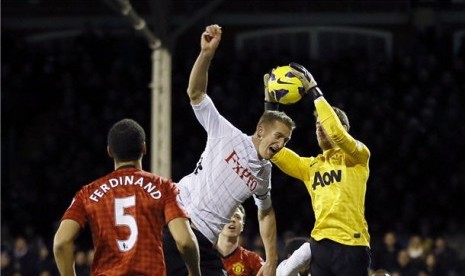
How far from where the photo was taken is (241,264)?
31.1 ft

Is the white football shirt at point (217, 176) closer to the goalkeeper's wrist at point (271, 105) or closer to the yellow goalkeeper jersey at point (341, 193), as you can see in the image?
the yellow goalkeeper jersey at point (341, 193)

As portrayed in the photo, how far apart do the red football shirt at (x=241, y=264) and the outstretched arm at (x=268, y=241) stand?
0.81 metres

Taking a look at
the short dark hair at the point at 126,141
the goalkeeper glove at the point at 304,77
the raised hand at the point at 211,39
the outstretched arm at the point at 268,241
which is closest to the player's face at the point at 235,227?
the outstretched arm at the point at 268,241

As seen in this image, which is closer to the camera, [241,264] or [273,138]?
[273,138]

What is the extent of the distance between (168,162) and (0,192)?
472cm

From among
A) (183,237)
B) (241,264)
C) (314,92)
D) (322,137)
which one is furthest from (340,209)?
(183,237)

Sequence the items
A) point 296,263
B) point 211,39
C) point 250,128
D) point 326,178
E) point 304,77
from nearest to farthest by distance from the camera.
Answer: point 211,39 < point 326,178 < point 304,77 < point 296,263 < point 250,128

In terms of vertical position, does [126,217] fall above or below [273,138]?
below

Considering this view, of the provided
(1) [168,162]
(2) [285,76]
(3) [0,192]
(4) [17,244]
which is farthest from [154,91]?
(2) [285,76]

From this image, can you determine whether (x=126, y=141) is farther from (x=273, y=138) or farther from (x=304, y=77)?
(x=304, y=77)

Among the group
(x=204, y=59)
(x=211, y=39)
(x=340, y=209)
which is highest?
(x=211, y=39)

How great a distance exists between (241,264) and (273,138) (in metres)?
1.89

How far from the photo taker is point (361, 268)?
27.8ft

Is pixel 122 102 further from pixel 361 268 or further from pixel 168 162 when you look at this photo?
pixel 361 268
